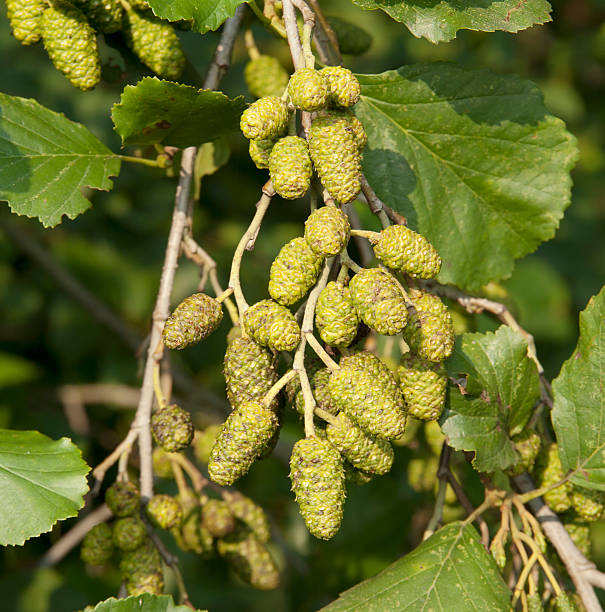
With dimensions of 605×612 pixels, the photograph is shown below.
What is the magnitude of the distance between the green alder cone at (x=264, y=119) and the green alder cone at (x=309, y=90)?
0.17 feet

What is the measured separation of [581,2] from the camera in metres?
5.13

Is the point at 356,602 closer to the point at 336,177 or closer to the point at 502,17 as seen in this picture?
the point at 336,177

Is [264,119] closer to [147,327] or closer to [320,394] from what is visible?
[320,394]

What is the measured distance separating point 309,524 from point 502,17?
3.85 feet

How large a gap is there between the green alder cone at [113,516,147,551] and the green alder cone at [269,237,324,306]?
0.67 m

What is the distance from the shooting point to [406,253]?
146 cm

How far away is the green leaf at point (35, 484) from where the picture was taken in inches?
63.3

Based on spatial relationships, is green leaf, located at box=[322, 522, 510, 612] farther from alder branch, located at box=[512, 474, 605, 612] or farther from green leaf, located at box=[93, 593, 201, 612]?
green leaf, located at box=[93, 593, 201, 612]

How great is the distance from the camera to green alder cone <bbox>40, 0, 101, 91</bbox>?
5.81ft

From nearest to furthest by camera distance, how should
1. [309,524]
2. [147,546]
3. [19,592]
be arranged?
1. [309,524]
2. [147,546]
3. [19,592]

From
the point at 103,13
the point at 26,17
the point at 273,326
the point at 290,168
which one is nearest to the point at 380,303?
the point at 273,326

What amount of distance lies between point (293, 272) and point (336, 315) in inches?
4.7

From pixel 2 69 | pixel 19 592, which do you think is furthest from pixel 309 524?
pixel 2 69

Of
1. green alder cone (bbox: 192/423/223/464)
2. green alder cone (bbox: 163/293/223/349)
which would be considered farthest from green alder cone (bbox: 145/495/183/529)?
green alder cone (bbox: 163/293/223/349)
